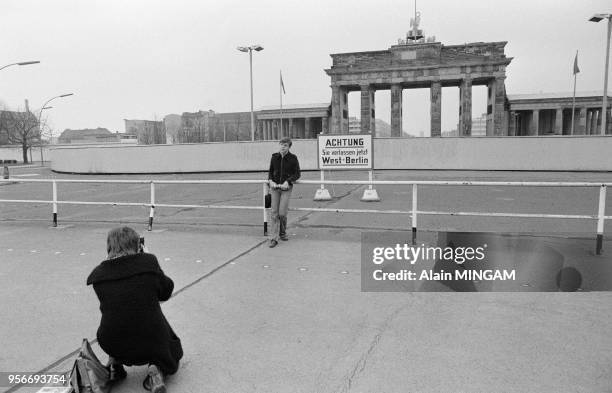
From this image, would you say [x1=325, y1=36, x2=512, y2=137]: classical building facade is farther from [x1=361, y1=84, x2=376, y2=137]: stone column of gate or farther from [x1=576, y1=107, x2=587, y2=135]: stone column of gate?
[x1=576, y1=107, x2=587, y2=135]: stone column of gate

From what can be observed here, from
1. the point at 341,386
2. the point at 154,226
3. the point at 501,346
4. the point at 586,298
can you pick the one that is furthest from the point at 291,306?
the point at 154,226

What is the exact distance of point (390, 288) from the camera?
18.1ft

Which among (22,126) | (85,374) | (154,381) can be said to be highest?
(22,126)

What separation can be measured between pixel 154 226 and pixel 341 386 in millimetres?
7732

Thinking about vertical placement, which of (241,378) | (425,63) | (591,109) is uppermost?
(425,63)

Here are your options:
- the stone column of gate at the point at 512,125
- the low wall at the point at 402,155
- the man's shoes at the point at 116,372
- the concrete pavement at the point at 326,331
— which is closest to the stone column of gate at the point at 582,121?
the stone column of gate at the point at 512,125

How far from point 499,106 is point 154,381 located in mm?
66149

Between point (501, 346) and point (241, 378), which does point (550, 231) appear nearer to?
point (501, 346)

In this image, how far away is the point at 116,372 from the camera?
11.0 ft

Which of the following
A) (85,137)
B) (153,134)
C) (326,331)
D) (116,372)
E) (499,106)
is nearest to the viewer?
(116,372)

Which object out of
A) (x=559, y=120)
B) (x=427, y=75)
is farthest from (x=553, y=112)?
(x=427, y=75)

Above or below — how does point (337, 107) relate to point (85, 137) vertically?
above

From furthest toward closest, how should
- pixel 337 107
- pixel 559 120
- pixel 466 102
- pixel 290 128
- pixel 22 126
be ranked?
1. pixel 290 128
2. pixel 559 120
3. pixel 337 107
4. pixel 22 126
5. pixel 466 102

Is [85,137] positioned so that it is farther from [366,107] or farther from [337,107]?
[366,107]
